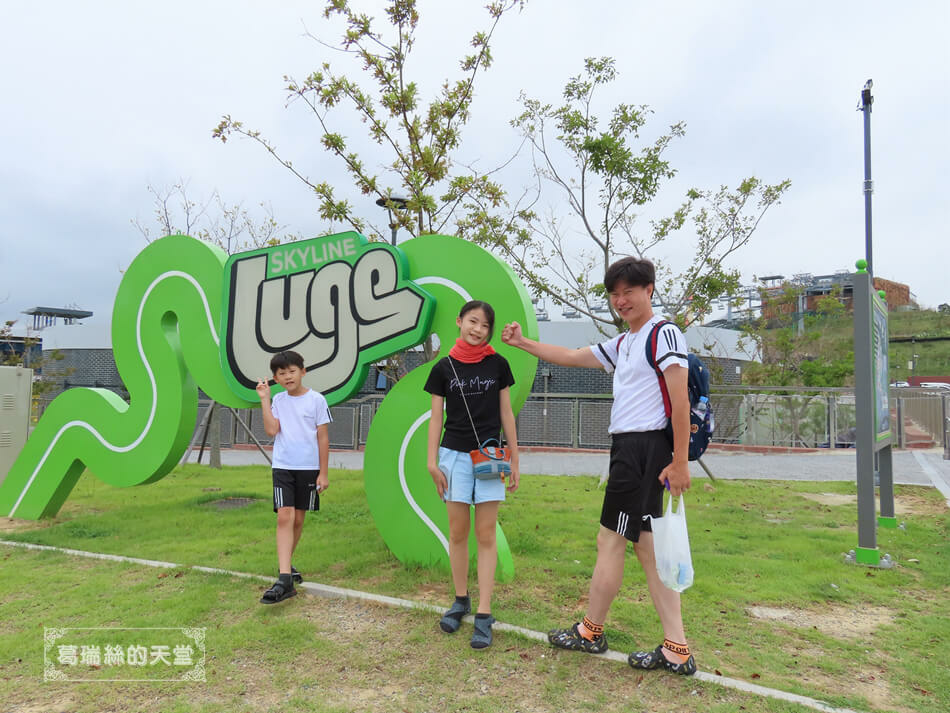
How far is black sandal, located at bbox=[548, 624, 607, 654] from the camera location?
3.26m

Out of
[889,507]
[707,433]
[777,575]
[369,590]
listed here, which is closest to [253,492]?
[369,590]

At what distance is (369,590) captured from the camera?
Answer: 4.32 metres

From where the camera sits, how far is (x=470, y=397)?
11.6 ft

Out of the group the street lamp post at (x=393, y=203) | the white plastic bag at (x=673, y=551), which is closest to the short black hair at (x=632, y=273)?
the white plastic bag at (x=673, y=551)

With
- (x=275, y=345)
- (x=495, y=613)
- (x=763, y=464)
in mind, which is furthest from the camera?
(x=763, y=464)

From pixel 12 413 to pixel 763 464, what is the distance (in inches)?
513

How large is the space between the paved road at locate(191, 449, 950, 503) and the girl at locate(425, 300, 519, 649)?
660 cm

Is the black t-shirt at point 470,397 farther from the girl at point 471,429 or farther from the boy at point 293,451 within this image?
the boy at point 293,451

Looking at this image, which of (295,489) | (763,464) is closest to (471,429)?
(295,489)

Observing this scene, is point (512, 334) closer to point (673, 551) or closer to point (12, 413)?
point (673, 551)

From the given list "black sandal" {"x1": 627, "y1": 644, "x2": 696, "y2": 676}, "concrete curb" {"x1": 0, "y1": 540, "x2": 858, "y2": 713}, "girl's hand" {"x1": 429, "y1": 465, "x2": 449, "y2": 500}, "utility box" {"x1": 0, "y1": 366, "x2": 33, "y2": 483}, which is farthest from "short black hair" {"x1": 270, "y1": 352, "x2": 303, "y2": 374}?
"utility box" {"x1": 0, "y1": 366, "x2": 33, "y2": 483}

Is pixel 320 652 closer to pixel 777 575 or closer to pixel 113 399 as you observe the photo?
pixel 777 575

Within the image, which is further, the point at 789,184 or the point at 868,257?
the point at 789,184

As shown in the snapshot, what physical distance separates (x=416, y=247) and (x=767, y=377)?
16.2 meters
